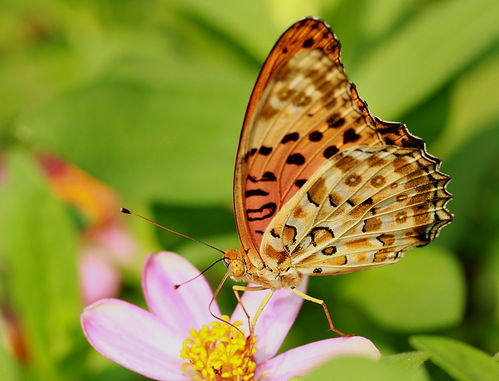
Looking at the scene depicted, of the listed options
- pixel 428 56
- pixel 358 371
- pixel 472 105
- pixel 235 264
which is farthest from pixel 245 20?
pixel 358 371

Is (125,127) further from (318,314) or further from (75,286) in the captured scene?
(318,314)

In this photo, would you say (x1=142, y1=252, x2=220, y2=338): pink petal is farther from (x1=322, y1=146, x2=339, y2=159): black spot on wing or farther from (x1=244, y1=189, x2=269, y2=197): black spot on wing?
(x1=322, y1=146, x2=339, y2=159): black spot on wing

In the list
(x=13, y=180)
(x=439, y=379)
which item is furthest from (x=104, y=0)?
(x=439, y=379)

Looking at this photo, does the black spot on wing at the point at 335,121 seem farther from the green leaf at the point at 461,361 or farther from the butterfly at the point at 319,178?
the green leaf at the point at 461,361

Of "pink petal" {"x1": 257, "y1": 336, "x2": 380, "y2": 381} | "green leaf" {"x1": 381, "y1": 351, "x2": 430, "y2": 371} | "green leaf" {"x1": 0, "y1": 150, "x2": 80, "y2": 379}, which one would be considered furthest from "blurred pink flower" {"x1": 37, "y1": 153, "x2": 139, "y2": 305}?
"green leaf" {"x1": 381, "y1": 351, "x2": 430, "y2": 371}

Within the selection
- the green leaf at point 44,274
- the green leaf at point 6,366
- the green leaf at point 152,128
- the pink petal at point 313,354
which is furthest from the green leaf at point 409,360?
the green leaf at point 152,128
